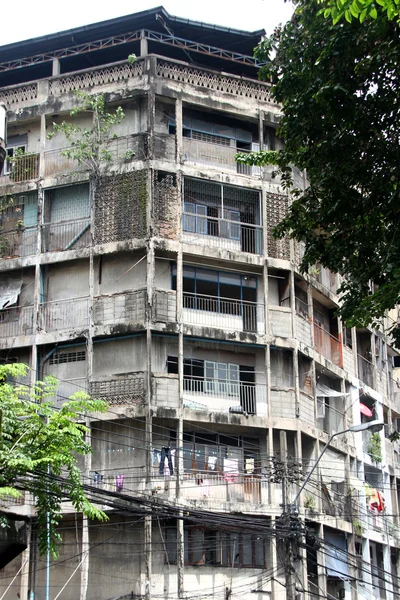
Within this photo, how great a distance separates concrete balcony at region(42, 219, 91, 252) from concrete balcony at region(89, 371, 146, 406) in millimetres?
4535

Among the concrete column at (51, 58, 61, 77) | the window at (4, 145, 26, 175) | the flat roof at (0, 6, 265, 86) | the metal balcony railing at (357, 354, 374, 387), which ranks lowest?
the metal balcony railing at (357, 354, 374, 387)

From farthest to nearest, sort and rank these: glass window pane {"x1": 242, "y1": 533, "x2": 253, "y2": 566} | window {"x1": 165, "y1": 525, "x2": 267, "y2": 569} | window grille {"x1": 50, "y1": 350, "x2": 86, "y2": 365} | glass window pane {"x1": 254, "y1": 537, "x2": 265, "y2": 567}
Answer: window grille {"x1": 50, "y1": 350, "x2": 86, "y2": 365}
glass window pane {"x1": 254, "y1": 537, "x2": 265, "y2": 567}
glass window pane {"x1": 242, "y1": 533, "x2": 253, "y2": 566}
window {"x1": 165, "y1": 525, "x2": 267, "y2": 569}

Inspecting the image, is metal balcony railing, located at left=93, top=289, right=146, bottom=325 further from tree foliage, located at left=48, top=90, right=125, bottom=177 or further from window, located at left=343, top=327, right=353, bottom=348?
window, located at left=343, top=327, right=353, bottom=348

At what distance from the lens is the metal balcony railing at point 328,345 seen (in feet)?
115

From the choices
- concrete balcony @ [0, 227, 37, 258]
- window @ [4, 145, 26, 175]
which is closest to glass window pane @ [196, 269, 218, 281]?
concrete balcony @ [0, 227, 37, 258]

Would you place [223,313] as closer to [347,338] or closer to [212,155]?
[212,155]

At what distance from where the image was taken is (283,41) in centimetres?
2031

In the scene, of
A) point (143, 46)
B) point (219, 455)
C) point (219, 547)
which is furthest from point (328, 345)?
point (143, 46)

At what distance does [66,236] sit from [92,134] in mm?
3428

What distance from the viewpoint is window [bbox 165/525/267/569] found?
1135 inches

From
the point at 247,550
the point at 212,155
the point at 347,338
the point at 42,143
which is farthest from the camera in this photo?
the point at 347,338

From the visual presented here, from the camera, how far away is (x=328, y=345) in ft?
118

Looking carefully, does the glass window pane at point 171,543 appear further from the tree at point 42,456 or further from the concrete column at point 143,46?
the concrete column at point 143,46

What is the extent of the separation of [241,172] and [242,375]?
6.94 meters
